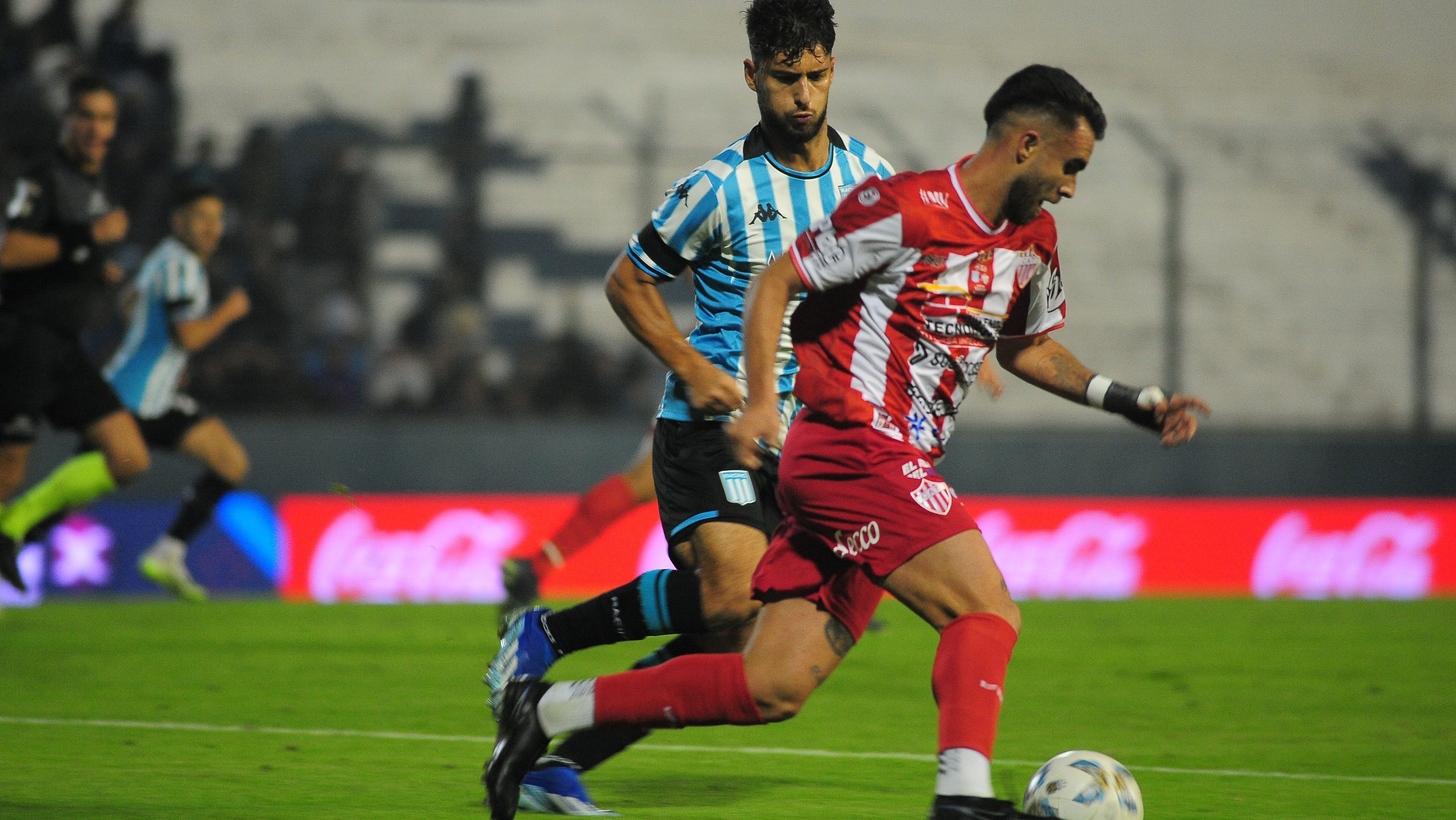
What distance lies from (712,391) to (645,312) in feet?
1.53

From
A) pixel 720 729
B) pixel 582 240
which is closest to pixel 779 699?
pixel 720 729

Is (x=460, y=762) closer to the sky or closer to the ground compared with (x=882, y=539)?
closer to the ground

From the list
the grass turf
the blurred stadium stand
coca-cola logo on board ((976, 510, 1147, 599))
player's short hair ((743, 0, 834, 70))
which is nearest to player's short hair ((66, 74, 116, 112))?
the grass turf

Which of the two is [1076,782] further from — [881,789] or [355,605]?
[355,605]

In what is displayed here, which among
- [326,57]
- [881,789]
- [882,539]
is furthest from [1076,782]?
[326,57]

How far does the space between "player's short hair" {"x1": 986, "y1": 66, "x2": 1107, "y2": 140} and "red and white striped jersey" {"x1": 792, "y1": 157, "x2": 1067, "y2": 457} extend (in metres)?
0.19

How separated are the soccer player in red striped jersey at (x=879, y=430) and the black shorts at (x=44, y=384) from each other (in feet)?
17.2

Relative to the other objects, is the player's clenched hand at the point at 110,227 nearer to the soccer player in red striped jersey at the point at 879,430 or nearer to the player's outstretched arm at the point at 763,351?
the soccer player in red striped jersey at the point at 879,430

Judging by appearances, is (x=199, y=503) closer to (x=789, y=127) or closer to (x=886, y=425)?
(x=789, y=127)

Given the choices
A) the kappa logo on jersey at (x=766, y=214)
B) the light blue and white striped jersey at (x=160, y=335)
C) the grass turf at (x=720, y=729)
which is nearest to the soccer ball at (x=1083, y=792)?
the grass turf at (x=720, y=729)

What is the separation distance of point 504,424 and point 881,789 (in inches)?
332

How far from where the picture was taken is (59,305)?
8.47 metres

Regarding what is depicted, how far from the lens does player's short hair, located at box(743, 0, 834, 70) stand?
458cm

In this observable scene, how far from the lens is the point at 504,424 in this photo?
509 inches
